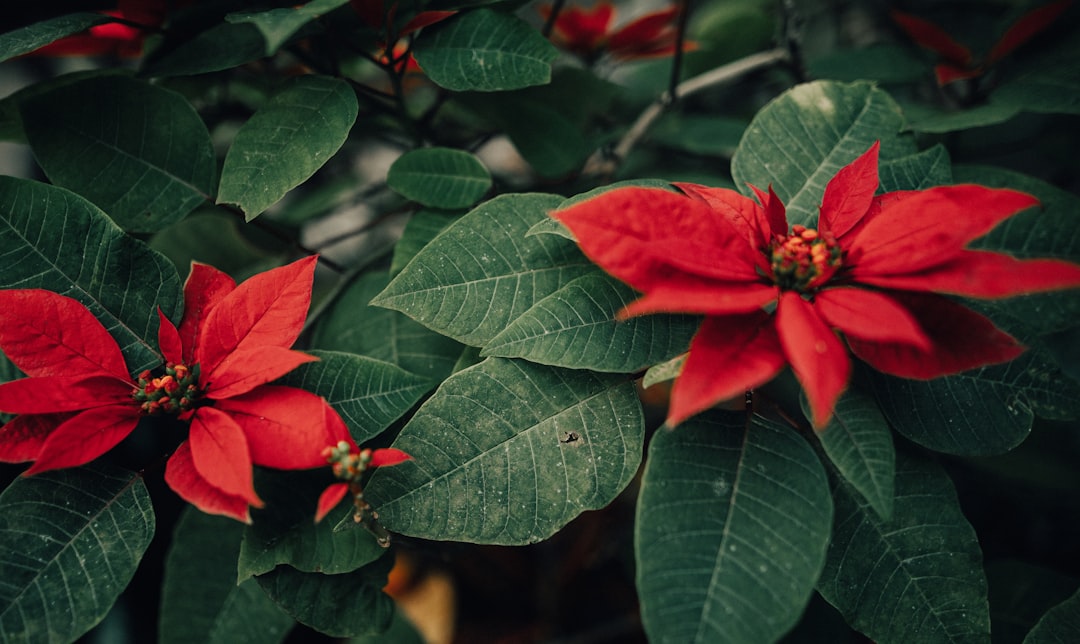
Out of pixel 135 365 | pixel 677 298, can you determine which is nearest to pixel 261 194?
pixel 135 365

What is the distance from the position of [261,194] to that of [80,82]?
0.75ft

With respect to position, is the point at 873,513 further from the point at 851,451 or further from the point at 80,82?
the point at 80,82

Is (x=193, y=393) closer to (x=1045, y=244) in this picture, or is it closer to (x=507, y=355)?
(x=507, y=355)

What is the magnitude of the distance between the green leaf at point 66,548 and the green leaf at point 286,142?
0.26 m

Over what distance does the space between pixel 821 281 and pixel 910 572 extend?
25 centimetres

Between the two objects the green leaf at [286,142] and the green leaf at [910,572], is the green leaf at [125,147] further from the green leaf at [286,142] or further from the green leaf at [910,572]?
the green leaf at [910,572]

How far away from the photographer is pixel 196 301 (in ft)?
2.00

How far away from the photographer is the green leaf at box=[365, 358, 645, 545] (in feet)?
1.73

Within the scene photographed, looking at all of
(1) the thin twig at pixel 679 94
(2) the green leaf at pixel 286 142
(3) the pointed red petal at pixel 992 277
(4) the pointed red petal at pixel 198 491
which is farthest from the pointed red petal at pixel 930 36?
(4) the pointed red petal at pixel 198 491

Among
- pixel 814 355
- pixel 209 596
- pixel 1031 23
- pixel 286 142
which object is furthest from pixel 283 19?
pixel 1031 23

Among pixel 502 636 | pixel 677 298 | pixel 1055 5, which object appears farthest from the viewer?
pixel 502 636

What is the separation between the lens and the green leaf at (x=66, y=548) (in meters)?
0.50

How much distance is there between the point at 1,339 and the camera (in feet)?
1.69

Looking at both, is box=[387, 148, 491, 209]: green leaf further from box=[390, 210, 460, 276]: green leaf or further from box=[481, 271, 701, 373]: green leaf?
box=[481, 271, 701, 373]: green leaf
